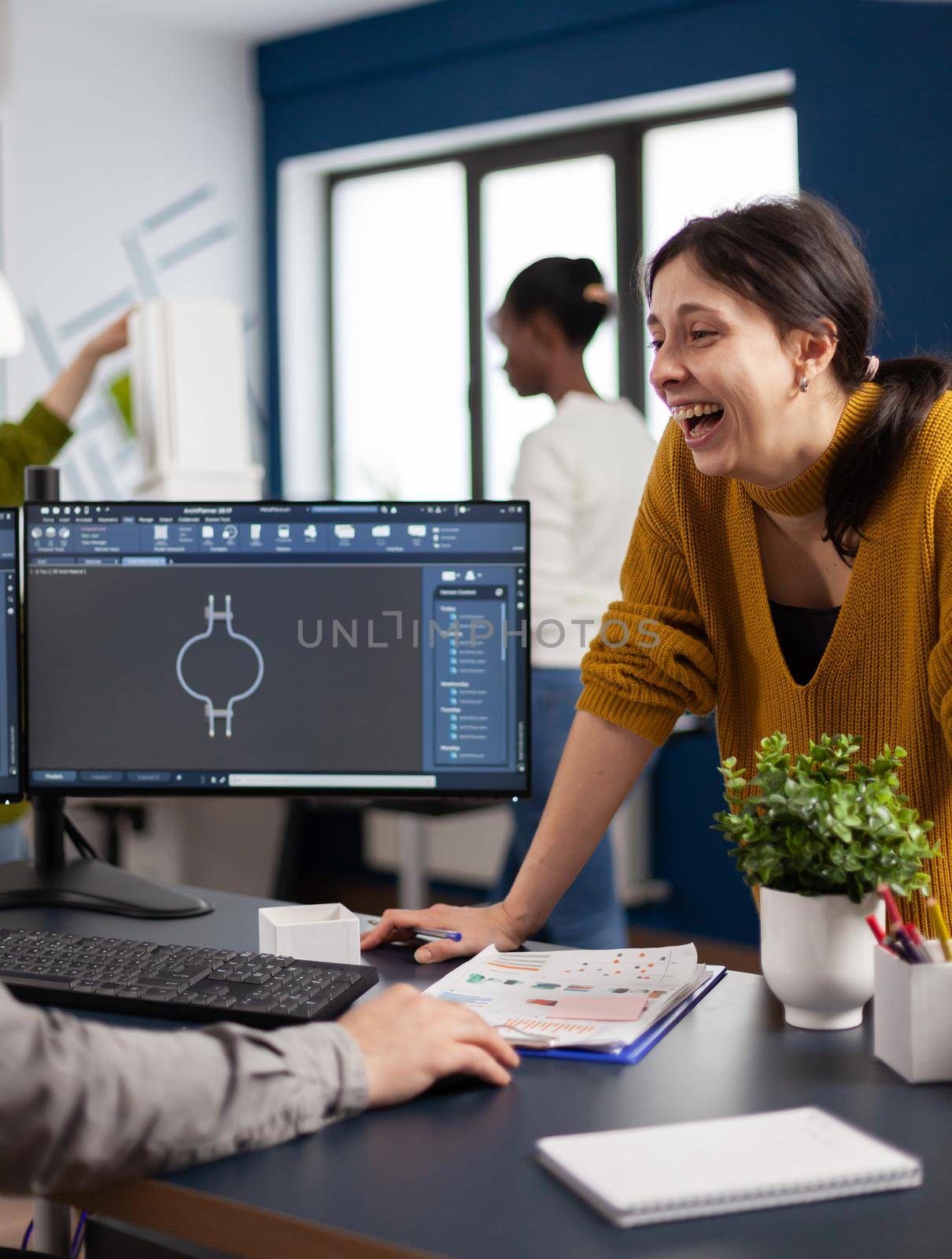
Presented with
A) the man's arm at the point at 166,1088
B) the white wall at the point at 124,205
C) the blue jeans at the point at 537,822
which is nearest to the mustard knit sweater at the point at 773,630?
the man's arm at the point at 166,1088

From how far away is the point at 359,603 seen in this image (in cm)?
151

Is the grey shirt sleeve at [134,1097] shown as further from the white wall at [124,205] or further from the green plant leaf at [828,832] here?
the white wall at [124,205]

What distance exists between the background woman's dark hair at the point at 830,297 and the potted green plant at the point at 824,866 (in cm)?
36

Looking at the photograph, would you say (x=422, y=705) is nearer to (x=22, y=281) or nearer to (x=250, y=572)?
(x=250, y=572)

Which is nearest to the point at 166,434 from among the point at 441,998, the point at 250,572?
the point at 250,572

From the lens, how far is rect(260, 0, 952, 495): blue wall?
323cm

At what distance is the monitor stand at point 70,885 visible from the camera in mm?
1539

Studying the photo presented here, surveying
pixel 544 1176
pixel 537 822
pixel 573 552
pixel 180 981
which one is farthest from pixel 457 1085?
pixel 573 552

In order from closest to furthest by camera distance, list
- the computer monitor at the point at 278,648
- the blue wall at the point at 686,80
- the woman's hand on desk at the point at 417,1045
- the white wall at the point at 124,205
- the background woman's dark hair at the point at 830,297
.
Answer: the woman's hand on desk at the point at 417,1045
the background woman's dark hair at the point at 830,297
the computer monitor at the point at 278,648
the blue wall at the point at 686,80
the white wall at the point at 124,205

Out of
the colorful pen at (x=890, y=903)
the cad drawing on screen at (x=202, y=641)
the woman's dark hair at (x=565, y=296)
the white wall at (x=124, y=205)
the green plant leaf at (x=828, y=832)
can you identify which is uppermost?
the white wall at (x=124, y=205)

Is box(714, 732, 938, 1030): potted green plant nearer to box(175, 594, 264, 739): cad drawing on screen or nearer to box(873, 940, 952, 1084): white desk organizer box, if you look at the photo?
box(873, 940, 952, 1084): white desk organizer box

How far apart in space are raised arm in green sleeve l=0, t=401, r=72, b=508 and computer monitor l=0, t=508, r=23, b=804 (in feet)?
2.85

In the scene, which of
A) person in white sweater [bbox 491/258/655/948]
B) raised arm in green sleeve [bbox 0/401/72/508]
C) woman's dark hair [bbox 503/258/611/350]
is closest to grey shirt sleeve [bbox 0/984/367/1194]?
raised arm in green sleeve [bbox 0/401/72/508]

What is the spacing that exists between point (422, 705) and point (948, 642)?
0.55 metres
